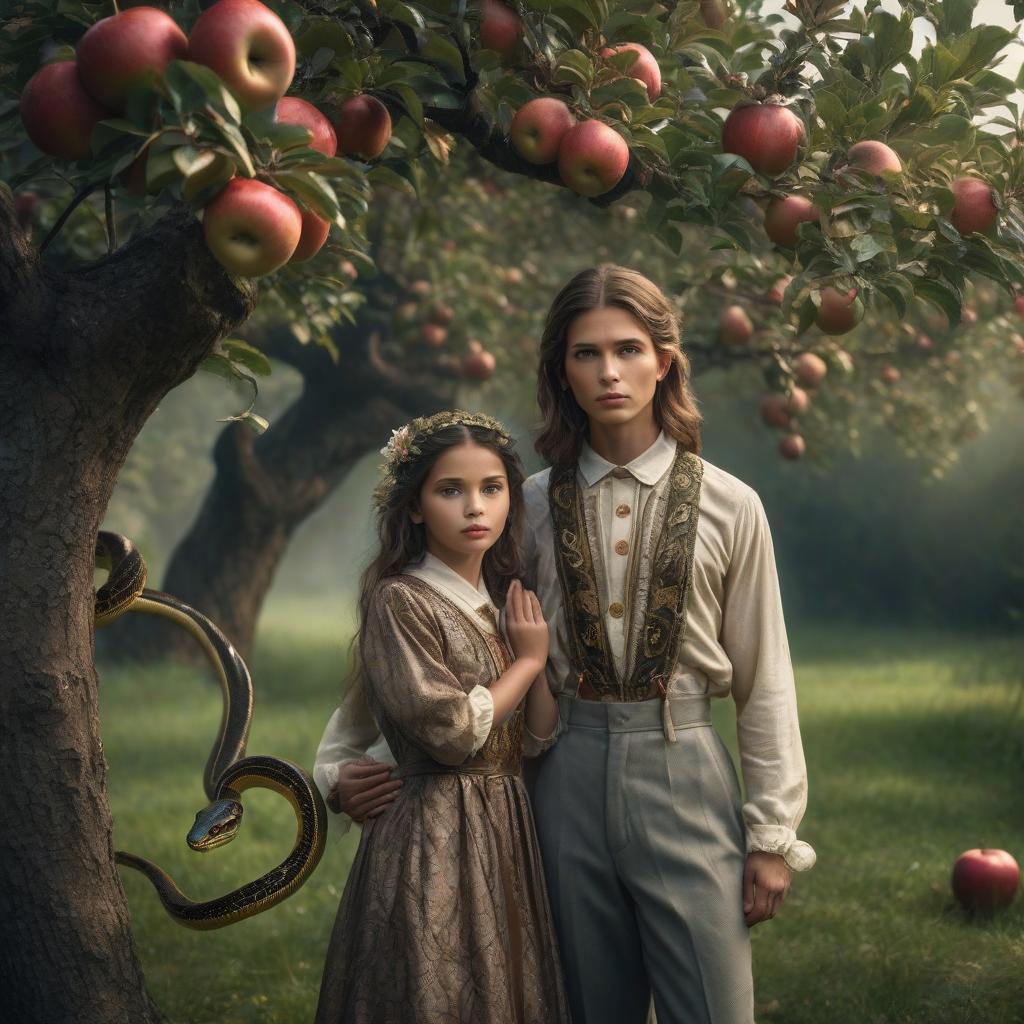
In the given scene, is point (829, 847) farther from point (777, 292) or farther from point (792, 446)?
point (777, 292)

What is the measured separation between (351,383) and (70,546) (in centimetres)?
626

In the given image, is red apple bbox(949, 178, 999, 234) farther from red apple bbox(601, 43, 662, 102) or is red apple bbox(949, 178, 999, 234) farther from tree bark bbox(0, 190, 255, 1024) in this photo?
tree bark bbox(0, 190, 255, 1024)

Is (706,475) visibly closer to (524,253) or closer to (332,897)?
(332,897)

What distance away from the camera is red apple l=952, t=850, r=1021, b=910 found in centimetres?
420

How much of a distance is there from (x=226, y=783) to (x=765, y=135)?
1671 millimetres

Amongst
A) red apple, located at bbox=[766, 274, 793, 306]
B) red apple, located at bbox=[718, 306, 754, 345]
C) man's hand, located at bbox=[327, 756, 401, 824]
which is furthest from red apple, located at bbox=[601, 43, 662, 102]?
red apple, located at bbox=[718, 306, 754, 345]

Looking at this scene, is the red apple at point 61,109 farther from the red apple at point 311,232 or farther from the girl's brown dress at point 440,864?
the girl's brown dress at point 440,864

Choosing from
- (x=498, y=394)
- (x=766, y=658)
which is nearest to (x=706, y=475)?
(x=766, y=658)

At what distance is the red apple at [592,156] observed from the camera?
248 cm

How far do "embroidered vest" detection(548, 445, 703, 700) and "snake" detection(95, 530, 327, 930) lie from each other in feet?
1.99

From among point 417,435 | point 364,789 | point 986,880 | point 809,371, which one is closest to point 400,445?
point 417,435

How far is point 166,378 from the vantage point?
245 centimetres

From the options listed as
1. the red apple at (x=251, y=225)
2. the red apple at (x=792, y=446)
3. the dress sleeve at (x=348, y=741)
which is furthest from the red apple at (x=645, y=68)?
the red apple at (x=792, y=446)

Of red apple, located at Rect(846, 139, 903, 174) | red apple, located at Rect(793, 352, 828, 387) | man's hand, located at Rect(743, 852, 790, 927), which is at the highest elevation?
red apple, located at Rect(846, 139, 903, 174)
